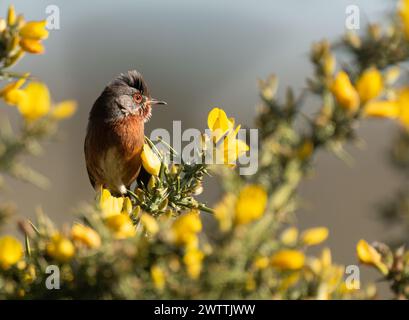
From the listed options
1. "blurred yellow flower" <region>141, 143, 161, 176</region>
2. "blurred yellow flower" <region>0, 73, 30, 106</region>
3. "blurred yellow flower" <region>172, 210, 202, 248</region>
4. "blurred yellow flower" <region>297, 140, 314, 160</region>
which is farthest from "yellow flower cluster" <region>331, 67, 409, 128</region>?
"blurred yellow flower" <region>141, 143, 161, 176</region>

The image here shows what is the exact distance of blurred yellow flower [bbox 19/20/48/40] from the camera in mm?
1296

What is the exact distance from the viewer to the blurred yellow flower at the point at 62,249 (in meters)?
1.10

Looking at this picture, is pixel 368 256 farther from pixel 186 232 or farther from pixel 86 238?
pixel 86 238

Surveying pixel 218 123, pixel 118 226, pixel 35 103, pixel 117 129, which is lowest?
pixel 118 226

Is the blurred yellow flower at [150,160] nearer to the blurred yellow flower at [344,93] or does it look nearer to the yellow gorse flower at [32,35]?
the yellow gorse flower at [32,35]

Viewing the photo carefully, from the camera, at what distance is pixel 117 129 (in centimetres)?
396

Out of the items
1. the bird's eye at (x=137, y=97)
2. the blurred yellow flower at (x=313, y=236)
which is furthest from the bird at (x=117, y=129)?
the blurred yellow flower at (x=313, y=236)

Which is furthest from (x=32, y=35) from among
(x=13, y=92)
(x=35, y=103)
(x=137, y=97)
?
(x=137, y=97)

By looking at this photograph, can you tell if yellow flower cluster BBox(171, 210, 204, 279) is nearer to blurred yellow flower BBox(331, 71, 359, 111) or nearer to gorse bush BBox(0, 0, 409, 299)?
gorse bush BBox(0, 0, 409, 299)

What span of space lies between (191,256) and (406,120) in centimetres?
43

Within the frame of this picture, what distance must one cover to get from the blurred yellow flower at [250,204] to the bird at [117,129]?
2.87m

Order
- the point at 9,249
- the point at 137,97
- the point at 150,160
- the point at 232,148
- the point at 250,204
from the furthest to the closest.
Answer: the point at 137,97
the point at 150,160
the point at 232,148
the point at 9,249
the point at 250,204

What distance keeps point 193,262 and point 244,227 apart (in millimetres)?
114
